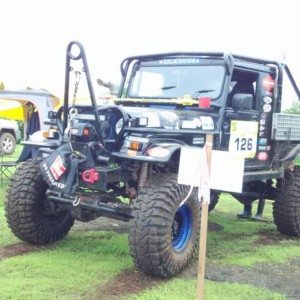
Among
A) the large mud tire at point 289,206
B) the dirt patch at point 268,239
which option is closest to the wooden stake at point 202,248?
the dirt patch at point 268,239

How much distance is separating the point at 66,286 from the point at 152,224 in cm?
91

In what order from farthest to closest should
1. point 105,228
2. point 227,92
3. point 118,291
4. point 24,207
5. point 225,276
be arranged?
point 105,228, point 227,92, point 24,207, point 225,276, point 118,291

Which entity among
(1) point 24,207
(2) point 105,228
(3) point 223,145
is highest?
(3) point 223,145

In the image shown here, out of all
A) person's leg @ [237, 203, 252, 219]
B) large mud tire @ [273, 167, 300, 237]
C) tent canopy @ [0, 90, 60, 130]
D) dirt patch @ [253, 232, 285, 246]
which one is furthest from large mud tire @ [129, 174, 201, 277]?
tent canopy @ [0, 90, 60, 130]

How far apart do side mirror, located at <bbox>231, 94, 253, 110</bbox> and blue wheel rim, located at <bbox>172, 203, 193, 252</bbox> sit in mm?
1459

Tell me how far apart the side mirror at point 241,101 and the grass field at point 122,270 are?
1632 mm

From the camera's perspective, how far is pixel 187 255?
5.17 m

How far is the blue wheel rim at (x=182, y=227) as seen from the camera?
17.1 feet

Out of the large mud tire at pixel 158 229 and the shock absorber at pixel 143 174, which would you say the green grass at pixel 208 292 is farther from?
the shock absorber at pixel 143 174

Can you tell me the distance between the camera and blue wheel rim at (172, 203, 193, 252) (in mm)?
5199

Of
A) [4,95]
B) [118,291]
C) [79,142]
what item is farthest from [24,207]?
[4,95]

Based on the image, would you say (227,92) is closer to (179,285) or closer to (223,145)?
(223,145)

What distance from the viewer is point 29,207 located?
5.61m

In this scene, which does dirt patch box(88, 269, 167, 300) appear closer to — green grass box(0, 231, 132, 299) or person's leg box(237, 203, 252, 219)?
green grass box(0, 231, 132, 299)
